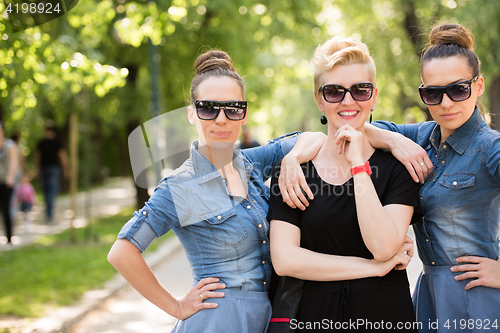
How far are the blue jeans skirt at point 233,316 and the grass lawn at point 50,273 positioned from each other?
3614 mm

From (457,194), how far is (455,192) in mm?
14

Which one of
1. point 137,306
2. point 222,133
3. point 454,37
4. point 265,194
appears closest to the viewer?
point 454,37

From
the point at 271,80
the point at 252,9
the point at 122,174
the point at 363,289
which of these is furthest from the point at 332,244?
the point at 122,174

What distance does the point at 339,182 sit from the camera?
2328mm

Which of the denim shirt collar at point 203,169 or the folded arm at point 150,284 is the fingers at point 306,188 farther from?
the folded arm at point 150,284

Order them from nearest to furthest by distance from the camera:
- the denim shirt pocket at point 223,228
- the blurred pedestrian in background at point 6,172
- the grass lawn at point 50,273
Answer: the denim shirt pocket at point 223,228 < the grass lawn at point 50,273 < the blurred pedestrian in background at point 6,172

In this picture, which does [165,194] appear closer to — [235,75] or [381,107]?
[235,75]

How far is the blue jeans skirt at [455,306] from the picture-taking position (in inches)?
91.2

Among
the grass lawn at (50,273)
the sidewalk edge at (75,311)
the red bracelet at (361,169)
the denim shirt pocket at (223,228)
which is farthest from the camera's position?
the grass lawn at (50,273)

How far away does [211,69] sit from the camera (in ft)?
8.58

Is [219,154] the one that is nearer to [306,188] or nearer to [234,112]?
[234,112]

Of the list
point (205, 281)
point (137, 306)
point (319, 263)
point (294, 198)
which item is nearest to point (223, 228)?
point (205, 281)
